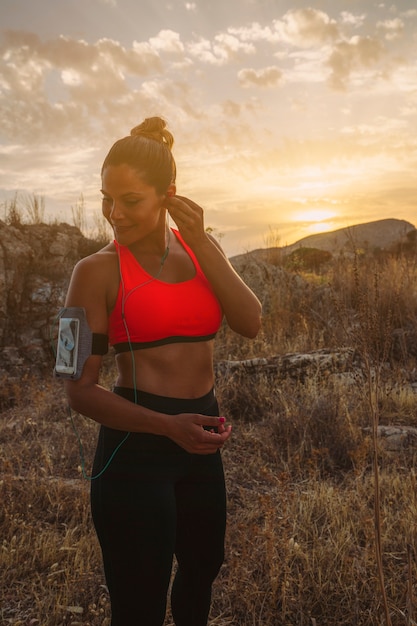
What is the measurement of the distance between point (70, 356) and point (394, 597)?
2184 millimetres

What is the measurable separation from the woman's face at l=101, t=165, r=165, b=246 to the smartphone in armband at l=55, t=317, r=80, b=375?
35 cm

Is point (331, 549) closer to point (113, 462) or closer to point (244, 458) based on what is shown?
point (244, 458)

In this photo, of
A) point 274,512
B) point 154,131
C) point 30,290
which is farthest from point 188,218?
point 30,290

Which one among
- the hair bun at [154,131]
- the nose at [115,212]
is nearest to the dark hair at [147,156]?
the hair bun at [154,131]

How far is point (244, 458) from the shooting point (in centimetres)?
434


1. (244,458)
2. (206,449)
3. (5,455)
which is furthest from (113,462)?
(5,455)

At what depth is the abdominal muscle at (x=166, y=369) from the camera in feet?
5.27

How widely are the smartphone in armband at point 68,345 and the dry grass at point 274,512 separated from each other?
932 millimetres

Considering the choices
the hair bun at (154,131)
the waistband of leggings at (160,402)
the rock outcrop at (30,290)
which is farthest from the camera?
the rock outcrop at (30,290)

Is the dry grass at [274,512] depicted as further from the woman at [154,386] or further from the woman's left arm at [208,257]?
the woman at [154,386]

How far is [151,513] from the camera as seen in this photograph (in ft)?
4.93

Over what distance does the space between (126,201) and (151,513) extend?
99 cm

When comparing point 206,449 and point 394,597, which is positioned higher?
point 206,449

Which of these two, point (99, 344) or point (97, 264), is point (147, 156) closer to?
point (97, 264)
